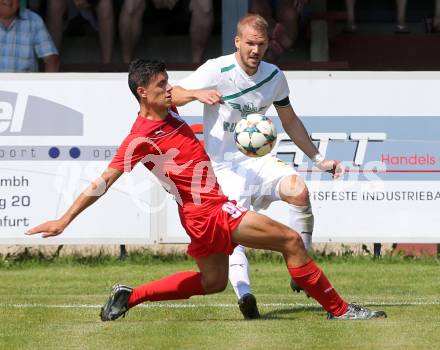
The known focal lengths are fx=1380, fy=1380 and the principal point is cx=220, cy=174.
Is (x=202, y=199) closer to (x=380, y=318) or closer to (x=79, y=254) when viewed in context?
(x=380, y=318)

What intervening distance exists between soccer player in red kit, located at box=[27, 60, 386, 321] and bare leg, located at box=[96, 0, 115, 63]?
752 centimetres

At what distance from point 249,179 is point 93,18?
299 inches

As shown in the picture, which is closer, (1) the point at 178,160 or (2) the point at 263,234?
(2) the point at 263,234

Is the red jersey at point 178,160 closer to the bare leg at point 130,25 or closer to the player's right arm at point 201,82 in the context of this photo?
the player's right arm at point 201,82

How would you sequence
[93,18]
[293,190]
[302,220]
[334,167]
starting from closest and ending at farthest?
[334,167] < [293,190] < [302,220] < [93,18]

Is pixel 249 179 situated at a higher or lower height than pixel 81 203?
lower

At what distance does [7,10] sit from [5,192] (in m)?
2.55

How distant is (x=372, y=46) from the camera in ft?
58.4

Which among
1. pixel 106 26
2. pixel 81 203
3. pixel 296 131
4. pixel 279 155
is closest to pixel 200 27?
pixel 106 26

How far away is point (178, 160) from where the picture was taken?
30.1ft

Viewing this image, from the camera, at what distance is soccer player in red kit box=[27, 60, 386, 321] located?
29.7 feet

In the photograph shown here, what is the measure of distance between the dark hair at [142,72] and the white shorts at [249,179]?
1178mm

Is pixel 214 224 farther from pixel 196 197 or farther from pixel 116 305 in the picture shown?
pixel 116 305

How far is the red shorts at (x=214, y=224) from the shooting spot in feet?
29.8
